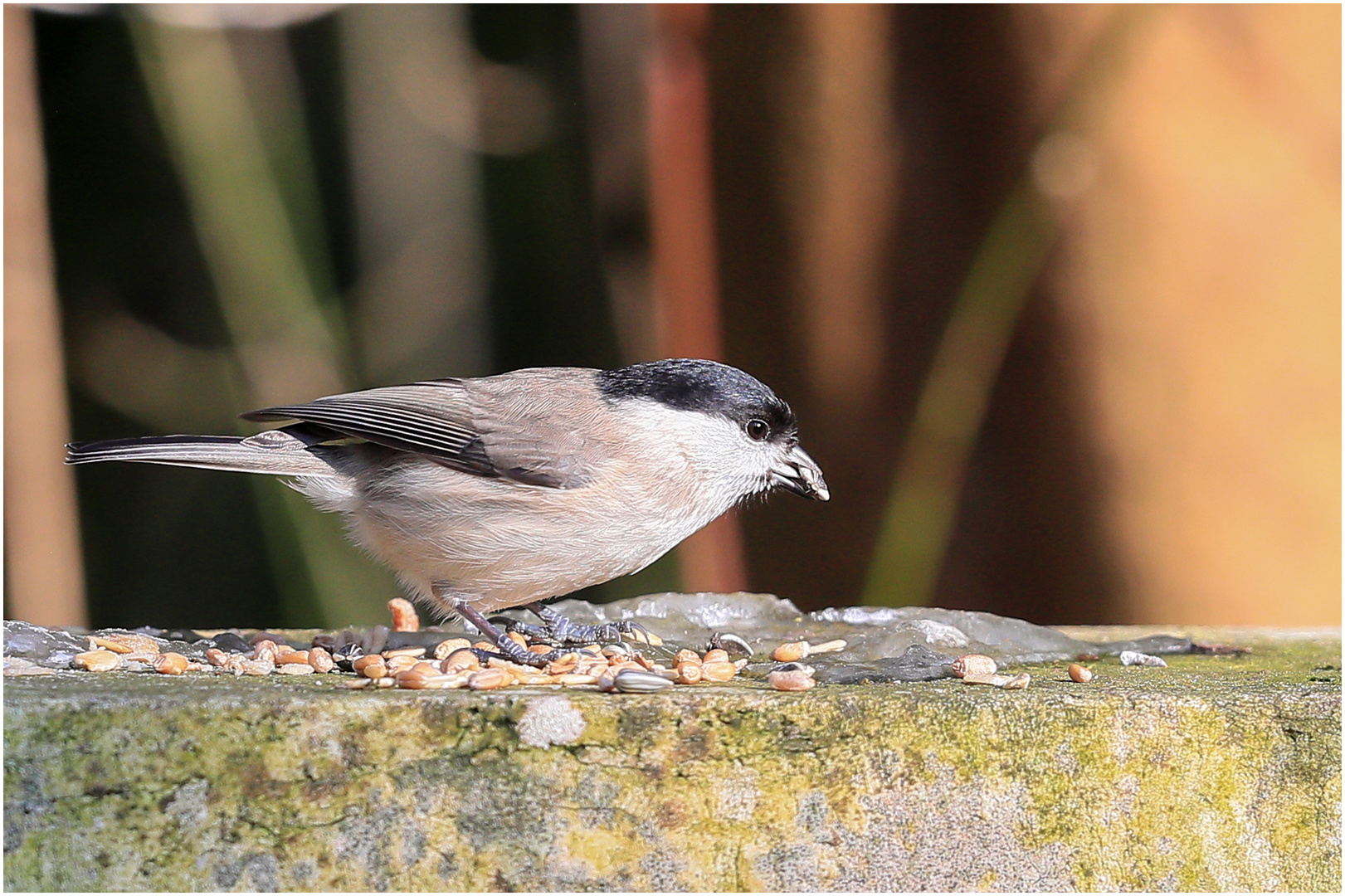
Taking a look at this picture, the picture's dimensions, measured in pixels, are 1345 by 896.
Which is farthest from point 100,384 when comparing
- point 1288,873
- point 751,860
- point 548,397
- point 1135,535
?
point 1288,873

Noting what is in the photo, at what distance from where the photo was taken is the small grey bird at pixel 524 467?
201 centimetres

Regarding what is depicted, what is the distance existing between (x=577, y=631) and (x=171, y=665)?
735mm

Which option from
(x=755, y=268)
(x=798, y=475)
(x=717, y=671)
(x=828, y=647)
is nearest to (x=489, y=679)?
(x=717, y=671)

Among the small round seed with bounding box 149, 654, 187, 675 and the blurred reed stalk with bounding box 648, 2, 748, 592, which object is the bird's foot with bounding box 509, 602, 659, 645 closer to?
the small round seed with bounding box 149, 654, 187, 675

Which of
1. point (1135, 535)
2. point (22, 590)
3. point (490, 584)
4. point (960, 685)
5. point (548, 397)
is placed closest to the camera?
point (960, 685)

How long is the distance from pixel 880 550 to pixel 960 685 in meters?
1.49

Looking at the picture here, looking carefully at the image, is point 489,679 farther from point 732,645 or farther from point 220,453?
point 220,453

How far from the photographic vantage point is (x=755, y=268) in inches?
128

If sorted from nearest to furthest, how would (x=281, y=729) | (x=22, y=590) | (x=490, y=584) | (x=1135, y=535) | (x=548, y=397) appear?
(x=281, y=729), (x=490, y=584), (x=548, y=397), (x=1135, y=535), (x=22, y=590)

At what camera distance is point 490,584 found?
2031mm

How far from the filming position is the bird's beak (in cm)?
221

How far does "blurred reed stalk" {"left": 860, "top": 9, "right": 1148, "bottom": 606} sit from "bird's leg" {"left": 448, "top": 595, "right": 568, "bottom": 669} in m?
1.13

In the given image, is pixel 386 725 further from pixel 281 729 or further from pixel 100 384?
pixel 100 384

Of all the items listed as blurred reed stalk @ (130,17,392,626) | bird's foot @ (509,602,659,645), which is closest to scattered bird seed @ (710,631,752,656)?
bird's foot @ (509,602,659,645)
